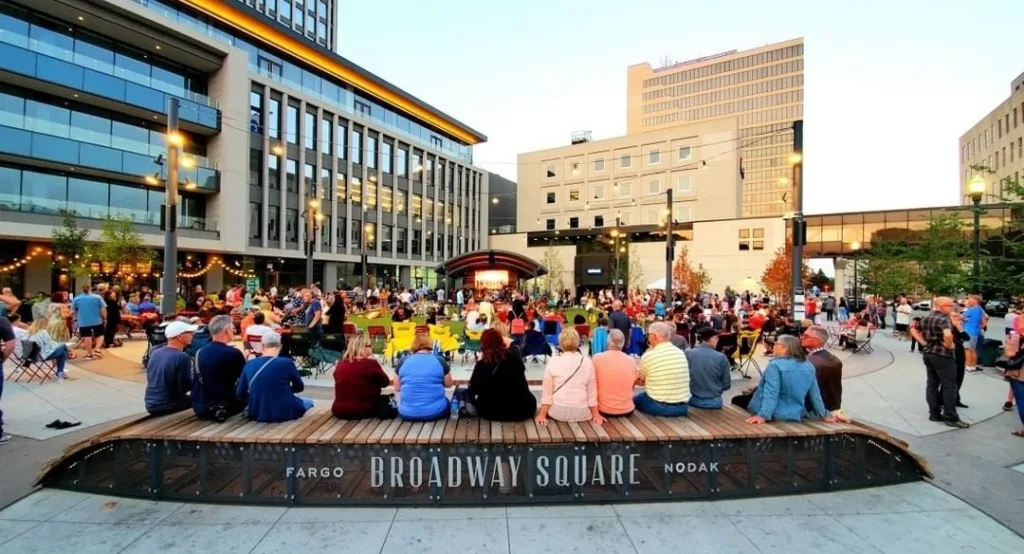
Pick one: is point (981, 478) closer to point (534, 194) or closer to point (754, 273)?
point (754, 273)

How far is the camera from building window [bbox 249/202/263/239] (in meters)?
33.0

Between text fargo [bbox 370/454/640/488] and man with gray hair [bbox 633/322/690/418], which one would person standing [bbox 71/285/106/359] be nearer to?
text fargo [bbox 370/454/640/488]

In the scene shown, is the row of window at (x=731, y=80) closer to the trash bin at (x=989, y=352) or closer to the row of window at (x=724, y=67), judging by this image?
the row of window at (x=724, y=67)

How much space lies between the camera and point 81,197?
24469mm

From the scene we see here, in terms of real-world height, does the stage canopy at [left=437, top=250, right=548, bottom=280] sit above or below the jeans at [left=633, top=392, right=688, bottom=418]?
above

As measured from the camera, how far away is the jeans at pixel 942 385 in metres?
6.97

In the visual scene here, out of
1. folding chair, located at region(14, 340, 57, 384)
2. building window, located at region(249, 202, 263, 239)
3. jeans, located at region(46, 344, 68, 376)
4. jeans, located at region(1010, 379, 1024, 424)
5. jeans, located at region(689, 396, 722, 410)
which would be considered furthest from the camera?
building window, located at region(249, 202, 263, 239)

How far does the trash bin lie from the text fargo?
1213 cm

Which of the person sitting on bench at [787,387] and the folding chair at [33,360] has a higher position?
the person sitting on bench at [787,387]

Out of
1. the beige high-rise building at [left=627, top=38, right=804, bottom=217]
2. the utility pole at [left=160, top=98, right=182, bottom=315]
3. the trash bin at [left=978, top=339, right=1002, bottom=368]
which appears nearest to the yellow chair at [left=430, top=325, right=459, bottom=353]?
the utility pole at [left=160, top=98, right=182, bottom=315]

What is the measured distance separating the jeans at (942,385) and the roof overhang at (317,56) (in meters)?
38.2

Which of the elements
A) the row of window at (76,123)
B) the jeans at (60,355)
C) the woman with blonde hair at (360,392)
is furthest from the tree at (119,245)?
the woman with blonde hair at (360,392)

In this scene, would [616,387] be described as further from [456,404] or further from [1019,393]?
[1019,393]

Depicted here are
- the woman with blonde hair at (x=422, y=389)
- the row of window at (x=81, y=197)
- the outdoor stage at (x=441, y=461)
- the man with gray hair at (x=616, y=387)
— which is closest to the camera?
the outdoor stage at (x=441, y=461)
